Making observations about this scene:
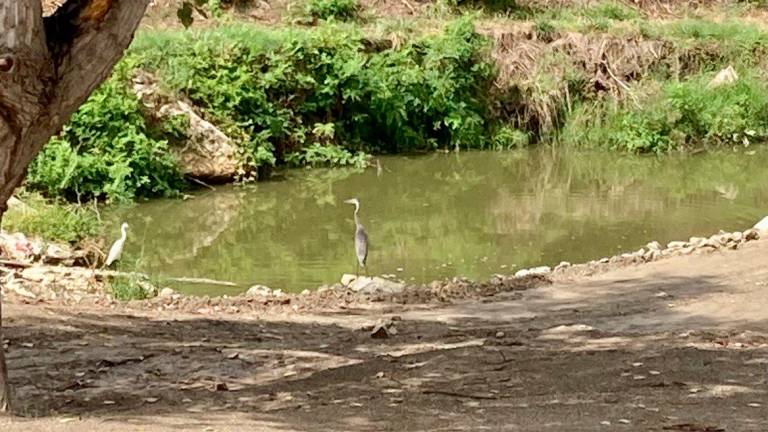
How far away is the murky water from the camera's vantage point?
1502 cm

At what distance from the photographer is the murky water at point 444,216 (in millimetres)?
15023

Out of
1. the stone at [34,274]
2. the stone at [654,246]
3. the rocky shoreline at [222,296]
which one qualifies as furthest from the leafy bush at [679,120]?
the stone at [34,274]

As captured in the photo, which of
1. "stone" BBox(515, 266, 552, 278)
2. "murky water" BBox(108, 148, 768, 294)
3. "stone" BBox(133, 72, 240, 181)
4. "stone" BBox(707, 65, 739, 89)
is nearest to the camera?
"stone" BBox(515, 266, 552, 278)

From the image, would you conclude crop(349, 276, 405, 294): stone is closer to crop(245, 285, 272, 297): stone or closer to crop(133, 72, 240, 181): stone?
crop(245, 285, 272, 297): stone

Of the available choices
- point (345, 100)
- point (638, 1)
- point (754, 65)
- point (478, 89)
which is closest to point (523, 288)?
point (345, 100)

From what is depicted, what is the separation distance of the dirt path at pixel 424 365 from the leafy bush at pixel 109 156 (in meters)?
7.27

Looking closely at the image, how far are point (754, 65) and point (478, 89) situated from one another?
5825mm

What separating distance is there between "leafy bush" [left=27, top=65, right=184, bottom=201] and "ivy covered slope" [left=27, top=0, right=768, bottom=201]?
28mm

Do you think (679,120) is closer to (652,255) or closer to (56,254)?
(652,255)

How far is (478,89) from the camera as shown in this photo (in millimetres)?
24844

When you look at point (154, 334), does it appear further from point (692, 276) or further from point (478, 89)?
point (478, 89)

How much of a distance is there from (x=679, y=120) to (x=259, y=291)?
545 inches

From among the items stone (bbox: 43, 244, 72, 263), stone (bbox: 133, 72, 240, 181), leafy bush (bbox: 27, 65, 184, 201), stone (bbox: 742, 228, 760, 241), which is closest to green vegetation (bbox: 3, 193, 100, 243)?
stone (bbox: 43, 244, 72, 263)

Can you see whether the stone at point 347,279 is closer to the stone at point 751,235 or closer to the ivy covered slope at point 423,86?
the stone at point 751,235
